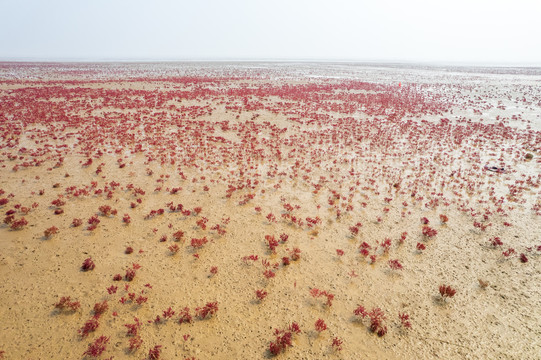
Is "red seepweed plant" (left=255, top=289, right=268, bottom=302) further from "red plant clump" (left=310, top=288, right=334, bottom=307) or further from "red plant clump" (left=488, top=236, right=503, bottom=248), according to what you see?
"red plant clump" (left=488, top=236, right=503, bottom=248)

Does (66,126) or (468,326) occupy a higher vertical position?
(66,126)

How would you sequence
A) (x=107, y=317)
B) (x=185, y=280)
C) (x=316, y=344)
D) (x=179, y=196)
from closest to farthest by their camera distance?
(x=316, y=344)
(x=107, y=317)
(x=185, y=280)
(x=179, y=196)

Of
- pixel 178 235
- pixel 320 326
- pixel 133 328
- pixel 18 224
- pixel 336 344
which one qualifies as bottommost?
pixel 336 344

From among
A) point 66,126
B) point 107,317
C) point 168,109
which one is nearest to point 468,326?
point 107,317

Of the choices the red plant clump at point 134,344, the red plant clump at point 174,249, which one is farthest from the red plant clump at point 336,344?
the red plant clump at point 174,249

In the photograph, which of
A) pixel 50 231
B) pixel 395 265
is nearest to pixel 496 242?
pixel 395 265

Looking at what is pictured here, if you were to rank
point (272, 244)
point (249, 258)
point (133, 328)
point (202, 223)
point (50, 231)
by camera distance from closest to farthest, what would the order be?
1. point (133, 328)
2. point (249, 258)
3. point (272, 244)
4. point (50, 231)
5. point (202, 223)

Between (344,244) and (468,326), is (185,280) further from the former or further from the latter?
(468,326)

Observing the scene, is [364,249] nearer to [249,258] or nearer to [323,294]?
[323,294]
